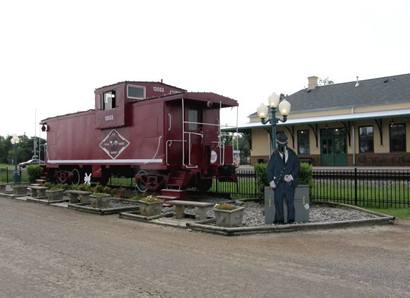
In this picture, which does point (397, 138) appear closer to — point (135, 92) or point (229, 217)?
point (135, 92)

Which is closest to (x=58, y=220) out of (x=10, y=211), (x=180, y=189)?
(x=10, y=211)

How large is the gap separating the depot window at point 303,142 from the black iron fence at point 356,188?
18213 millimetres

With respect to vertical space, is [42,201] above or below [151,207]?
below

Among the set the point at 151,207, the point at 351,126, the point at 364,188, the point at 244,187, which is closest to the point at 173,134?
→ the point at 151,207

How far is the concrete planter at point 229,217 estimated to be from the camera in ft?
33.5

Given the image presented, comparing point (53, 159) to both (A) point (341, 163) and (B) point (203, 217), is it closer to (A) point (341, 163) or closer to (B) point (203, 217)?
(B) point (203, 217)

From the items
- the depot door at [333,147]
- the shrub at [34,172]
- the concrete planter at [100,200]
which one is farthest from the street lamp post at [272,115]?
the depot door at [333,147]

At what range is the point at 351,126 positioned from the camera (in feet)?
106

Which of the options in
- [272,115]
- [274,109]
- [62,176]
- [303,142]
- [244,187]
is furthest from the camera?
[303,142]

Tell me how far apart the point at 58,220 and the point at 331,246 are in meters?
7.20

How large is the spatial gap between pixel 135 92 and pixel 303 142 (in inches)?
845

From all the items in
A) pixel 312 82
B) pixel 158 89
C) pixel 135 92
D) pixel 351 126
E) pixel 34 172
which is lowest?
pixel 34 172

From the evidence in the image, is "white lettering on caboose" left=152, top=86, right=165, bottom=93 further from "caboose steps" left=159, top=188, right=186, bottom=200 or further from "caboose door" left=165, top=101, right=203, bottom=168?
"caboose steps" left=159, top=188, right=186, bottom=200

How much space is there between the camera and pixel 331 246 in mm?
8531
